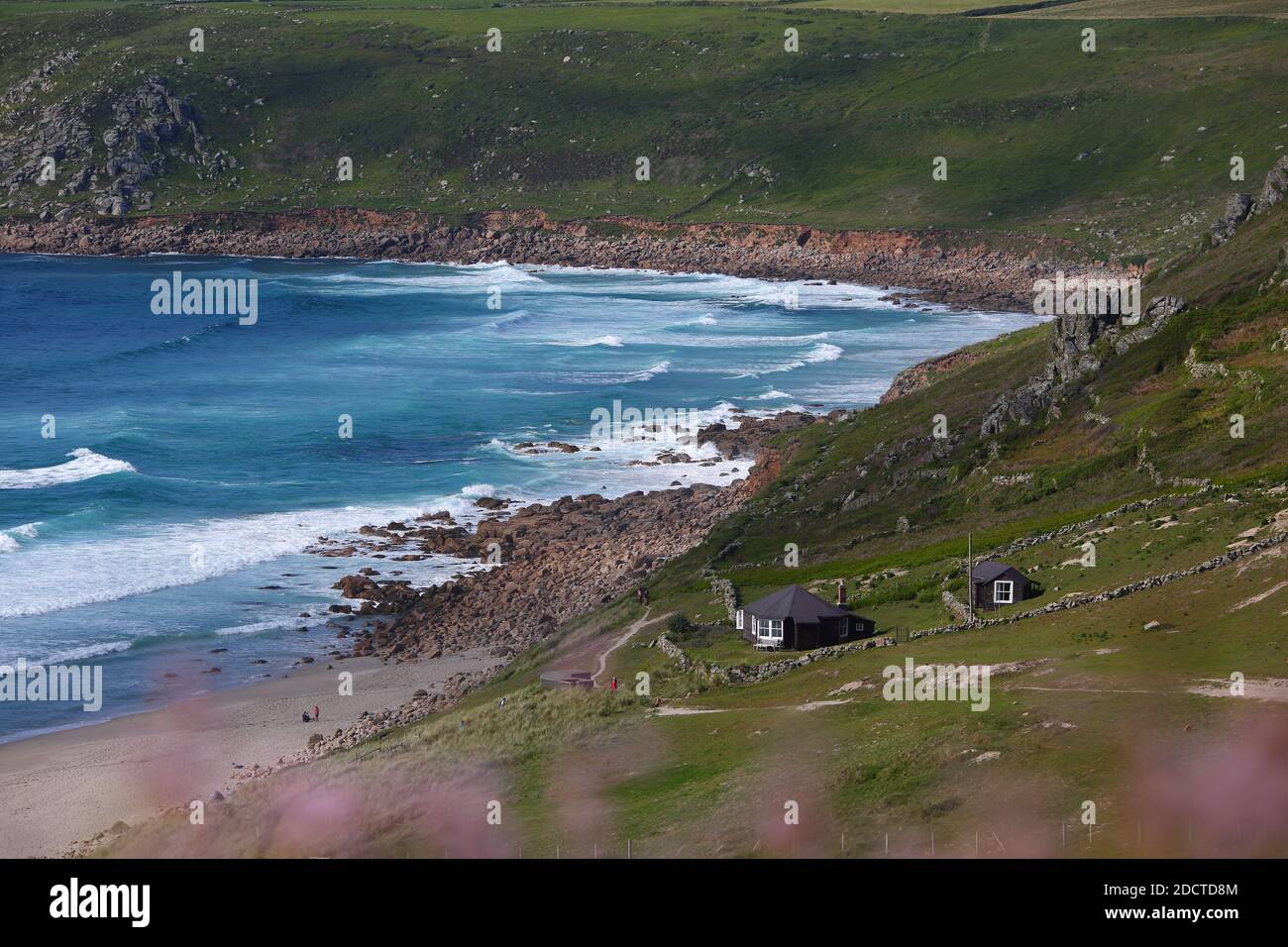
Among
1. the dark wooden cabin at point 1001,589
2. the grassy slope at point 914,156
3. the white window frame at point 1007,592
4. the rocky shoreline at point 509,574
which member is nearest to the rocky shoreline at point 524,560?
the rocky shoreline at point 509,574

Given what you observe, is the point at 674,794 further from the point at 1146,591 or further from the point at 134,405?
the point at 134,405

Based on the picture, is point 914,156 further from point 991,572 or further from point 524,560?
point 991,572

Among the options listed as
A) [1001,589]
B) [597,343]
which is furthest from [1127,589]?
[597,343]

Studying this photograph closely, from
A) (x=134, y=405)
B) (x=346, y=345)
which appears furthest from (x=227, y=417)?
(x=346, y=345)

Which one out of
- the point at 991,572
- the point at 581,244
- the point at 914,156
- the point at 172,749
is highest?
the point at 914,156

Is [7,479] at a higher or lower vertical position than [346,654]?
higher
